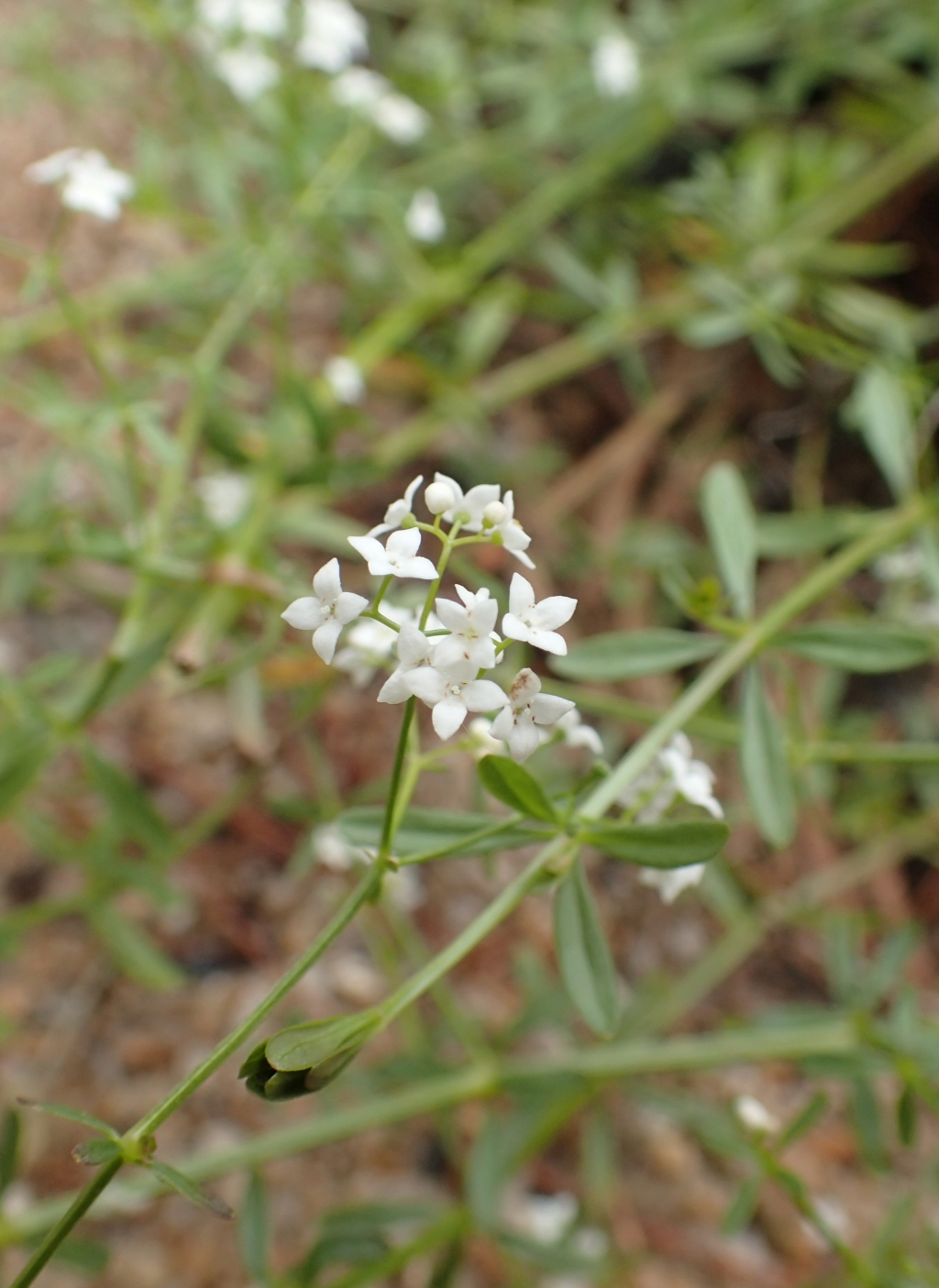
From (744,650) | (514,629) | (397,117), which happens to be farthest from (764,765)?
(397,117)

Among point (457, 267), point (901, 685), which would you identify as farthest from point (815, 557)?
point (457, 267)

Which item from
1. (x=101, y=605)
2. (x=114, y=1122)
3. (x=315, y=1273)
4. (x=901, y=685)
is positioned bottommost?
(x=315, y=1273)

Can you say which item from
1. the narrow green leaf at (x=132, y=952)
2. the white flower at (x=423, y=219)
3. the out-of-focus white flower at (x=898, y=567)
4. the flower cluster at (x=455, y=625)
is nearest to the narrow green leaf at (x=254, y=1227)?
the narrow green leaf at (x=132, y=952)

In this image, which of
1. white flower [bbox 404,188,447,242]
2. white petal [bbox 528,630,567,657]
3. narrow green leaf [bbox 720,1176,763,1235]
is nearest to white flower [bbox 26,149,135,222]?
white flower [bbox 404,188,447,242]

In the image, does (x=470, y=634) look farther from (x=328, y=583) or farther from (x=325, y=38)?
(x=325, y=38)

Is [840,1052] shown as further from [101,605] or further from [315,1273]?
[101,605]

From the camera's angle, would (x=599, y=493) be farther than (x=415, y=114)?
Yes

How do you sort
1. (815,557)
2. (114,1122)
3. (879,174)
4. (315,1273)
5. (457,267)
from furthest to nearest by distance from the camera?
(815,557) < (879,174) < (457,267) < (114,1122) < (315,1273)
